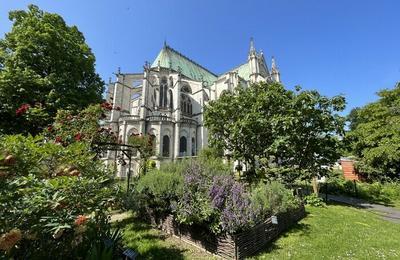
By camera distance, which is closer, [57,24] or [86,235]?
[86,235]

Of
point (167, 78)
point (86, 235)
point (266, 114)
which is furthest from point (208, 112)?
point (167, 78)

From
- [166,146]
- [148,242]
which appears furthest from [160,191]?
[166,146]

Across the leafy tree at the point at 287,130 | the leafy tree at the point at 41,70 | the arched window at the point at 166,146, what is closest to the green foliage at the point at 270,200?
the leafy tree at the point at 287,130

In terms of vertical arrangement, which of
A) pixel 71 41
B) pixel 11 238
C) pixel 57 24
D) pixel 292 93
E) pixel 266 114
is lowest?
pixel 11 238

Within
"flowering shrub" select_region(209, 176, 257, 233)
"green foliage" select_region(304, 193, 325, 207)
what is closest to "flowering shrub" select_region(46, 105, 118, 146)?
"flowering shrub" select_region(209, 176, 257, 233)

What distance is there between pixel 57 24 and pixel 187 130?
22.4 meters

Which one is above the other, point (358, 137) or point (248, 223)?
point (358, 137)

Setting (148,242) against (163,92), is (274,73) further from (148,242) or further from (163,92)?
(148,242)

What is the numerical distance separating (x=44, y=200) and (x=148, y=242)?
3852 millimetres

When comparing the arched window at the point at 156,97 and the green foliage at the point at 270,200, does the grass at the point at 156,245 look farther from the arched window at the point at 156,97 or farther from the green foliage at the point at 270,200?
the arched window at the point at 156,97

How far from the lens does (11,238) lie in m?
2.11

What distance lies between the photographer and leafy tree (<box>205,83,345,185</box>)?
1083 cm

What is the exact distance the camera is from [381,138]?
2041cm

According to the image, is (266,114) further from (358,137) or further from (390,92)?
(390,92)
